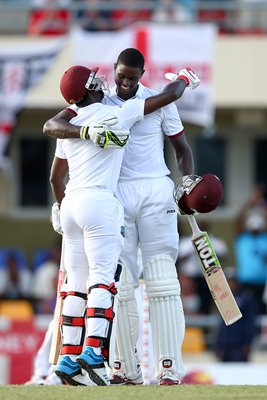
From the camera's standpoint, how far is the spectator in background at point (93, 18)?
1800cm

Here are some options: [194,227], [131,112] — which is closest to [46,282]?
[194,227]

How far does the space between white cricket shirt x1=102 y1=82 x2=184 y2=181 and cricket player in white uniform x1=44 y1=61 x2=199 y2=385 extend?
235 millimetres

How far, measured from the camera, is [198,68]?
17391 millimetres

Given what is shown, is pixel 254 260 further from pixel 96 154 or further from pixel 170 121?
pixel 96 154

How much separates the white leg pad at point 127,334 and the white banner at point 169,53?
8.23m

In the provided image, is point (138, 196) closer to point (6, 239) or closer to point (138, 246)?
point (138, 246)

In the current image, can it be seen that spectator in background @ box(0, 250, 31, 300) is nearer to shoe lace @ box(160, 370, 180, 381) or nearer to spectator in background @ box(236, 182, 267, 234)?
spectator in background @ box(236, 182, 267, 234)

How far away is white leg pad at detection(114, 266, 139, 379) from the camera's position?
9.05 metres

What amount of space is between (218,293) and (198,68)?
28.8 feet

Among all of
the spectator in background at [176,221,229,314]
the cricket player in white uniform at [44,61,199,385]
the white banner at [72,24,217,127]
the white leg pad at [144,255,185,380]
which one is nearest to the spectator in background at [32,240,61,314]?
the spectator in background at [176,221,229,314]

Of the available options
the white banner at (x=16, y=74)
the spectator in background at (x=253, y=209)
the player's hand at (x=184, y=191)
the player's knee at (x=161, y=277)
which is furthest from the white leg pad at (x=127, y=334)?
the spectator in background at (x=253, y=209)

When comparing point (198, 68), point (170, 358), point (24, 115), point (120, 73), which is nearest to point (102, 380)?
point (170, 358)

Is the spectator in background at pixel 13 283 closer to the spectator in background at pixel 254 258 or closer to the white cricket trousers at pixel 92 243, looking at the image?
the spectator in background at pixel 254 258

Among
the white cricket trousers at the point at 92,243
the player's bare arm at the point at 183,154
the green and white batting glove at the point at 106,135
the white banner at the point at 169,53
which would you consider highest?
the white banner at the point at 169,53
